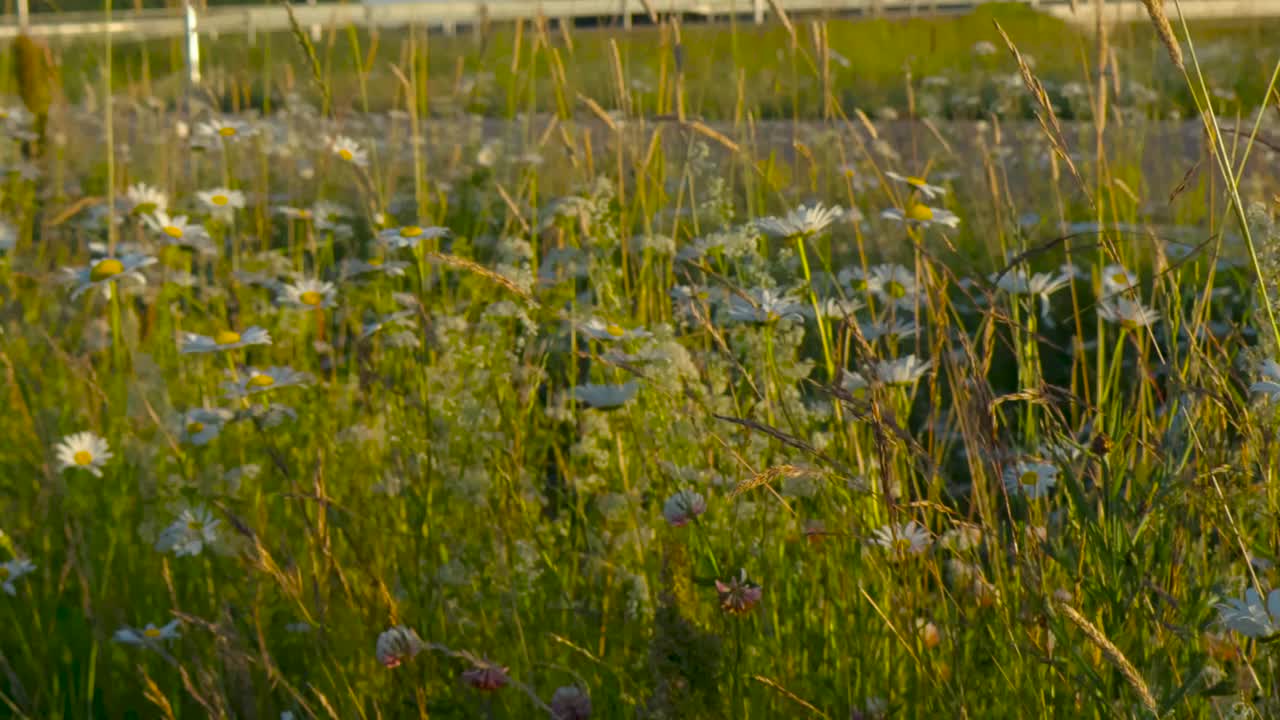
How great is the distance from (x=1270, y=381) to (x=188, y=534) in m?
1.28

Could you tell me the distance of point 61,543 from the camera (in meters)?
1.93

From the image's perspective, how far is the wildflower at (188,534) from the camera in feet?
5.28

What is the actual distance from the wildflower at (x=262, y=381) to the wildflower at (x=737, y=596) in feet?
2.49

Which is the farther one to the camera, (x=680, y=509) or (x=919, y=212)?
(x=919, y=212)

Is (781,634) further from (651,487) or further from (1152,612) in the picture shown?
(1152,612)

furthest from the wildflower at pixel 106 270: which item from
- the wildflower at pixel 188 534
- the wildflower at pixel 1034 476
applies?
the wildflower at pixel 1034 476

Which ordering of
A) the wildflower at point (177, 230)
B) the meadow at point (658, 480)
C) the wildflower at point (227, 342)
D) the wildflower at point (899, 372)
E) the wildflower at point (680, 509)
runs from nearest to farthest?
the meadow at point (658, 480), the wildflower at point (680, 509), the wildflower at point (899, 372), the wildflower at point (227, 342), the wildflower at point (177, 230)

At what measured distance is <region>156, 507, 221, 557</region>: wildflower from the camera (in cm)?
161

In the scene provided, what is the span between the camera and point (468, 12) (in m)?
12.8

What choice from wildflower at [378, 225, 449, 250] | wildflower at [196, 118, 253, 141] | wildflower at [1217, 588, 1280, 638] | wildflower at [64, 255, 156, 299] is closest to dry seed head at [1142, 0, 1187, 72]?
wildflower at [1217, 588, 1280, 638]

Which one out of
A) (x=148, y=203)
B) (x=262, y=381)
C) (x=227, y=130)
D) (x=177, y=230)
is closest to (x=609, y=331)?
(x=262, y=381)

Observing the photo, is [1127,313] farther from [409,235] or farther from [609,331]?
[409,235]

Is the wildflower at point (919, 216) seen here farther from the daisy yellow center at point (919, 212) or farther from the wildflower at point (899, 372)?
the wildflower at point (899, 372)

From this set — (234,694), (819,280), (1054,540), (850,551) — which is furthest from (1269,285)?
(819,280)
